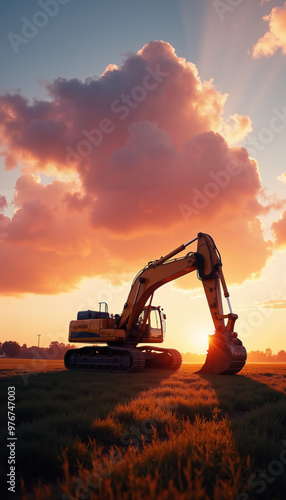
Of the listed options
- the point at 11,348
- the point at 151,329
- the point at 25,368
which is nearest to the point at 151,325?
the point at 151,329

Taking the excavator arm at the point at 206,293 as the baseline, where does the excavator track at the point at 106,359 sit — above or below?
below

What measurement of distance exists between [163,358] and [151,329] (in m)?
2.10

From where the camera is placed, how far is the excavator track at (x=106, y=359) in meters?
19.7

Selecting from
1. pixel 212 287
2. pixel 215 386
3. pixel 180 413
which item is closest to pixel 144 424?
pixel 180 413

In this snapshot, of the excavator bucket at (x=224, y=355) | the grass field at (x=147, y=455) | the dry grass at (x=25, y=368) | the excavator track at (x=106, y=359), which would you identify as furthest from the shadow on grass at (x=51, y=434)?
the dry grass at (x=25, y=368)

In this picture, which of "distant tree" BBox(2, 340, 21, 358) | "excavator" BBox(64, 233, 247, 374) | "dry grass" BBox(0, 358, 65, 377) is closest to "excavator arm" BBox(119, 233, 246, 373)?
"excavator" BBox(64, 233, 247, 374)

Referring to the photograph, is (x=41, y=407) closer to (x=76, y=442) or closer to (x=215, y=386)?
(x=76, y=442)

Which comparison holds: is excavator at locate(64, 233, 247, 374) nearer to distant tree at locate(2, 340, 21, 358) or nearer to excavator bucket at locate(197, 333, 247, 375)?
excavator bucket at locate(197, 333, 247, 375)

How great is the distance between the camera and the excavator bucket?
1586 centimetres

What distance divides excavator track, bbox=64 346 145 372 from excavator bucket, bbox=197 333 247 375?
4378 millimetres

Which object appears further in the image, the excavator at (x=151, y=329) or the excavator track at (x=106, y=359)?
the excavator track at (x=106, y=359)

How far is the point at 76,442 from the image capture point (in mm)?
5402

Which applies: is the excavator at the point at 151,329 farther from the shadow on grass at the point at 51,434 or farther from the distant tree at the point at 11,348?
the distant tree at the point at 11,348

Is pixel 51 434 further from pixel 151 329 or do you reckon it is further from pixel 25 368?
pixel 25 368
